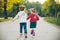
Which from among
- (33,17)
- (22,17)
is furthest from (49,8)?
(22,17)

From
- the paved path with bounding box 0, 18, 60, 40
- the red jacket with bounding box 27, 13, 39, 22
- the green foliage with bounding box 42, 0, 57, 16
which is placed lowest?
the paved path with bounding box 0, 18, 60, 40

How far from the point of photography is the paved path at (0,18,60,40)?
Answer: 150 inches

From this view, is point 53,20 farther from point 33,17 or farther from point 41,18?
point 33,17

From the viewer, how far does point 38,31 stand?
382cm

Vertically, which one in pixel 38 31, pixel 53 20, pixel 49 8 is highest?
pixel 49 8

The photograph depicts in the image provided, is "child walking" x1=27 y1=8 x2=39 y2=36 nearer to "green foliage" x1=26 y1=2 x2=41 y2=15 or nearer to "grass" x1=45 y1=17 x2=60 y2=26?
"green foliage" x1=26 y1=2 x2=41 y2=15

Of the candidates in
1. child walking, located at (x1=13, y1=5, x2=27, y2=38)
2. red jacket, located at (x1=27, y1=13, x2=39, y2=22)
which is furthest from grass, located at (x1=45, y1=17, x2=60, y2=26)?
child walking, located at (x1=13, y1=5, x2=27, y2=38)

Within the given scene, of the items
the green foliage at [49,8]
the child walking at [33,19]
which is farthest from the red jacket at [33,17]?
the green foliage at [49,8]

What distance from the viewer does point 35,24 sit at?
12.4 ft

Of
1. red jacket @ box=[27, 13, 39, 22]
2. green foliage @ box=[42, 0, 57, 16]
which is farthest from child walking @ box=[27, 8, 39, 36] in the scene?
green foliage @ box=[42, 0, 57, 16]

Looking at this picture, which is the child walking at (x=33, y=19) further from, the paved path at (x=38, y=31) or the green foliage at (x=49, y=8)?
the green foliage at (x=49, y=8)

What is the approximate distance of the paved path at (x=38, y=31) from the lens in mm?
3807

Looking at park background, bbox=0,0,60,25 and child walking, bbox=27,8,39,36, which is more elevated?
park background, bbox=0,0,60,25

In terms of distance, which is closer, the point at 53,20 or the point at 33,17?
the point at 33,17
